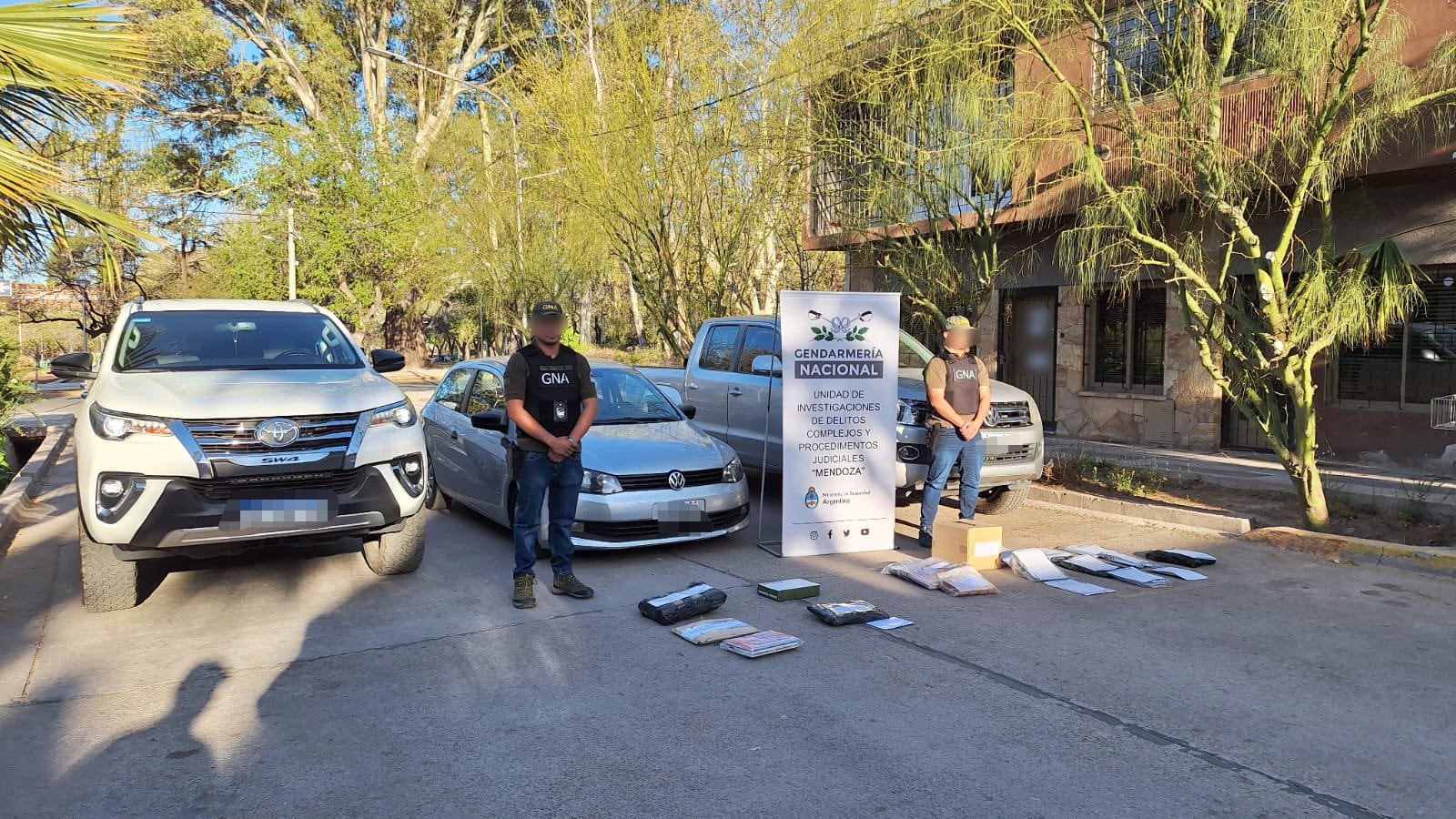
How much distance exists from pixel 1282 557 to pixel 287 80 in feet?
112

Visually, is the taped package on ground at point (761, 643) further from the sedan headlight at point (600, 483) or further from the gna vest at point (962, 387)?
the gna vest at point (962, 387)

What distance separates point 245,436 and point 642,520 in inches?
105

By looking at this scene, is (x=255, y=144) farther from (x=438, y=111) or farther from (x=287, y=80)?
(x=438, y=111)

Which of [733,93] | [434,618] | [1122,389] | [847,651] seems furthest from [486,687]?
[1122,389]

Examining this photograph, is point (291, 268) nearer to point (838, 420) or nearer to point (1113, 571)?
point (838, 420)

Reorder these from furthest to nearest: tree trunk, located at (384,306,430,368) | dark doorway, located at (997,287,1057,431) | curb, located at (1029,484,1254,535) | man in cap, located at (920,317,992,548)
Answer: tree trunk, located at (384,306,430,368)
dark doorway, located at (997,287,1057,431)
curb, located at (1029,484,1254,535)
man in cap, located at (920,317,992,548)

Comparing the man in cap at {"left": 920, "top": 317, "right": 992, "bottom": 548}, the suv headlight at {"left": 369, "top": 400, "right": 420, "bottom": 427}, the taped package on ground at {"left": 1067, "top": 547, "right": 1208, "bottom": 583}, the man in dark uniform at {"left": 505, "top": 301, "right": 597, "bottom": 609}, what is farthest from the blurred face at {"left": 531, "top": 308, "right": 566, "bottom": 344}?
the taped package on ground at {"left": 1067, "top": 547, "right": 1208, "bottom": 583}

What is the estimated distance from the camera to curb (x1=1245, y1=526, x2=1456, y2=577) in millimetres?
6840

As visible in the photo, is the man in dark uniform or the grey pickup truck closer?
the man in dark uniform

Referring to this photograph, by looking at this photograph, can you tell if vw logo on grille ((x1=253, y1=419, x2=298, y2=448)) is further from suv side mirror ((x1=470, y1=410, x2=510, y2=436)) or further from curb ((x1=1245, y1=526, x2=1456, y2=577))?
curb ((x1=1245, y1=526, x2=1456, y2=577))

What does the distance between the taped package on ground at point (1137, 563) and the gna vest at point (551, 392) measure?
154 inches

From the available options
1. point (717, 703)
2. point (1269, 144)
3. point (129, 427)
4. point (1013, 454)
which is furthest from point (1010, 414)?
point (129, 427)

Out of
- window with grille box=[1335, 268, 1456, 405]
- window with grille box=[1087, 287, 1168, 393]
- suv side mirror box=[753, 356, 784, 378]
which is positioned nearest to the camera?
suv side mirror box=[753, 356, 784, 378]

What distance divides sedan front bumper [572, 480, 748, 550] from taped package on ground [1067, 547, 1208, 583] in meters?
2.81
